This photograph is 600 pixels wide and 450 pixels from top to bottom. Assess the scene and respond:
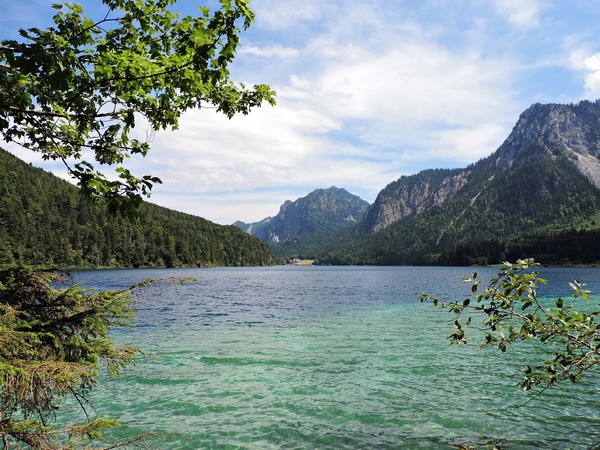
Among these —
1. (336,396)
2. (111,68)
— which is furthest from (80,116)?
(336,396)

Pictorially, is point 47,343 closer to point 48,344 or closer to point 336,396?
point 48,344

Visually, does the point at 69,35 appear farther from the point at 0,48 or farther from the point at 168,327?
the point at 168,327

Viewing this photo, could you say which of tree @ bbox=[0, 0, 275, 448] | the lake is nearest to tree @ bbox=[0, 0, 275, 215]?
tree @ bbox=[0, 0, 275, 448]

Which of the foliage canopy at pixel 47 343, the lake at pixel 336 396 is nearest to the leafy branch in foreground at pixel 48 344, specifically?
the foliage canopy at pixel 47 343

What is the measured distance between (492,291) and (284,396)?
42.2 ft

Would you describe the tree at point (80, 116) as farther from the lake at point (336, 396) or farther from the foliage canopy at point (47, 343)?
the lake at point (336, 396)

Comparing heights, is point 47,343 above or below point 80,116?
below

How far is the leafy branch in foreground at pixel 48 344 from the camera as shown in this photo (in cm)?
591

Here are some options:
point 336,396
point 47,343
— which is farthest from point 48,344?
→ point 336,396

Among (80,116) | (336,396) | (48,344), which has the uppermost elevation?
(80,116)

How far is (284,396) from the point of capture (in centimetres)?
1691

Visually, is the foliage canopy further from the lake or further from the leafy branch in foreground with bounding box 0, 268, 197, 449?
the lake

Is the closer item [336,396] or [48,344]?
[48,344]

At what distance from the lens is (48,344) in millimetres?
7656
